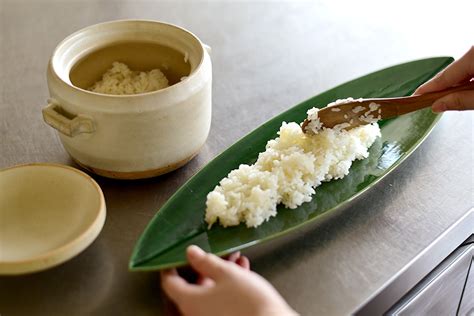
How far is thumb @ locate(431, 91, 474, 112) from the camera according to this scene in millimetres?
739

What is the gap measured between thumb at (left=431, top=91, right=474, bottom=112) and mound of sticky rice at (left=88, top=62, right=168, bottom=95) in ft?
1.30

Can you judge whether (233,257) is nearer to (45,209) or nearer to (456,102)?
(45,209)

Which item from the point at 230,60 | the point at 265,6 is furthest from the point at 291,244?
the point at 265,6

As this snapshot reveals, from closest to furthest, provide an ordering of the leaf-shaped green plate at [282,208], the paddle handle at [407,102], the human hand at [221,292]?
1. the human hand at [221,292]
2. the leaf-shaped green plate at [282,208]
3. the paddle handle at [407,102]

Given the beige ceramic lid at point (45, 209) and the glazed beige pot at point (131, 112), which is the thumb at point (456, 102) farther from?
the beige ceramic lid at point (45, 209)

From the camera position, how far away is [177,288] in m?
0.59

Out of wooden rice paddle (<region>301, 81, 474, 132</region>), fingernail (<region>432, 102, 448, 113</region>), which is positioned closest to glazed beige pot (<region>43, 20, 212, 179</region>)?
wooden rice paddle (<region>301, 81, 474, 132</region>)

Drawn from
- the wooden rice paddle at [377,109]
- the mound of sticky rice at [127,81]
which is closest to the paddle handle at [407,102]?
the wooden rice paddle at [377,109]

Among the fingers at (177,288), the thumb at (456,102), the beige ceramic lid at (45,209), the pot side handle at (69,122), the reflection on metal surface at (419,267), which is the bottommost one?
the beige ceramic lid at (45,209)

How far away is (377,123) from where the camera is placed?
86 centimetres

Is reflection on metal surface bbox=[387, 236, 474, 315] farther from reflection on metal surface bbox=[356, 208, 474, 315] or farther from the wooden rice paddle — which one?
the wooden rice paddle

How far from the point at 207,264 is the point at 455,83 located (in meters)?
0.44

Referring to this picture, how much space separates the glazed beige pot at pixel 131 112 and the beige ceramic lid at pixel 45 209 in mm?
58

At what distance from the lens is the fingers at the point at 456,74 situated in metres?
0.77
